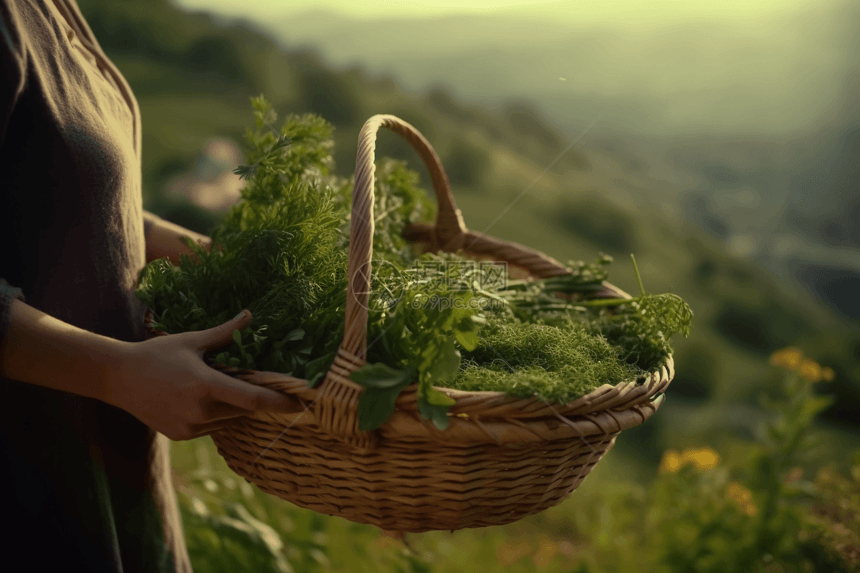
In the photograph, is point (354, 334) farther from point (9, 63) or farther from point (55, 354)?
point (9, 63)

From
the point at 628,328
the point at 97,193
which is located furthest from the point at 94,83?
the point at 628,328

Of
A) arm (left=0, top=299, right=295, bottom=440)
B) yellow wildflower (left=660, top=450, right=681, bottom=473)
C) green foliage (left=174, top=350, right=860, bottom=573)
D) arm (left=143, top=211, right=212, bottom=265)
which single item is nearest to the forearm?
arm (left=0, top=299, right=295, bottom=440)

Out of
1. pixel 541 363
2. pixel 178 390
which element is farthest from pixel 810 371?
pixel 178 390

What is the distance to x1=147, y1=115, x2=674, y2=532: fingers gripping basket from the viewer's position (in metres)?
0.65

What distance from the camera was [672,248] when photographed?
2988 mm

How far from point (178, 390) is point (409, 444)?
0.29 m

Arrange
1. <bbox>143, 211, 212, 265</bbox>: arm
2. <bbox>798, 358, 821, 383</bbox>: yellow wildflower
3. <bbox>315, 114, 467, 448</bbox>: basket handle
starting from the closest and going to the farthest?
<bbox>315, 114, 467, 448</bbox>: basket handle
<bbox>143, 211, 212, 265</bbox>: arm
<bbox>798, 358, 821, 383</bbox>: yellow wildflower

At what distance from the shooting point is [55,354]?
2.20 ft

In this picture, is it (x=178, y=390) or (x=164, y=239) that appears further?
(x=164, y=239)

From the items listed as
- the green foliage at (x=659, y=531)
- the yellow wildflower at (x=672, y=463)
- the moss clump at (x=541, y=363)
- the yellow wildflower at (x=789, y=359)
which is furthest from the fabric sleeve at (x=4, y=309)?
the yellow wildflower at (x=789, y=359)

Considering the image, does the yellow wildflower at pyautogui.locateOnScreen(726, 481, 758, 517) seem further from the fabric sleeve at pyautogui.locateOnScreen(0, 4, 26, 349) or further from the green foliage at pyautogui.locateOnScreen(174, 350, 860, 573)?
the fabric sleeve at pyautogui.locateOnScreen(0, 4, 26, 349)

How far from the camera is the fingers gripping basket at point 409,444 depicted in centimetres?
65

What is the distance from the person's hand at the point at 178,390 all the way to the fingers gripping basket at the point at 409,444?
4 cm

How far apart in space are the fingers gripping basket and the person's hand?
0.12 ft
